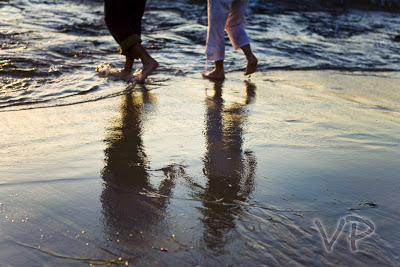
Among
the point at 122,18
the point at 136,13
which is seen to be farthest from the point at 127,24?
the point at 136,13

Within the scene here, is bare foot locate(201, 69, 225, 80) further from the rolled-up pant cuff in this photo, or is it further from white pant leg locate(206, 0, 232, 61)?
the rolled-up pant cuff

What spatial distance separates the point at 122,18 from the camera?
13.1 feet

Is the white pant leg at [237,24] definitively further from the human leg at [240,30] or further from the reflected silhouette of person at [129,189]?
the reflected silhouette of person at [129,189]

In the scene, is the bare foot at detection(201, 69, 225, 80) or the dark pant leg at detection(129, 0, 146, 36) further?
the bare foot at detection(201, 69, 225, 80)

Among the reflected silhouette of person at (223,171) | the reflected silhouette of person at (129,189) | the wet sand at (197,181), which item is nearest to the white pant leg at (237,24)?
the wet sand at (197,181)

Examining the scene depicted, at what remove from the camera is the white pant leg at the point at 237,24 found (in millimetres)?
4559

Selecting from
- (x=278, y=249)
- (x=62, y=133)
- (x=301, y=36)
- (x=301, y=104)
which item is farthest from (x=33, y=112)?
(x=301, y=36)

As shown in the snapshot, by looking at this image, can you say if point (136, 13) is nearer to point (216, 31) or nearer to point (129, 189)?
point (216, 31)

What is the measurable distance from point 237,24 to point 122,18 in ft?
3.92

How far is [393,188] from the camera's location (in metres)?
1.93

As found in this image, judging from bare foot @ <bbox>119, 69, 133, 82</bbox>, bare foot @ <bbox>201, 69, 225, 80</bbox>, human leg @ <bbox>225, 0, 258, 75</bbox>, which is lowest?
bare foot @ <bbox>201, 69, 225, 80</bbox>

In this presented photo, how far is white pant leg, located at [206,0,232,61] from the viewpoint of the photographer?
14.1 feet

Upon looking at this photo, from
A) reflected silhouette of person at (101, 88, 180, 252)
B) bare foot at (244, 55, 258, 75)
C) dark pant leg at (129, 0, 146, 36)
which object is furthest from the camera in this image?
bare foot at (244, 55, 258, 75)

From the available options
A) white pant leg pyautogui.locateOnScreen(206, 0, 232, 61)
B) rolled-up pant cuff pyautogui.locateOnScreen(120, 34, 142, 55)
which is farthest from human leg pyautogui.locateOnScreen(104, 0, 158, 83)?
white pant leg pyautogui.locateOnScreen(206, 0, 232, 61)
